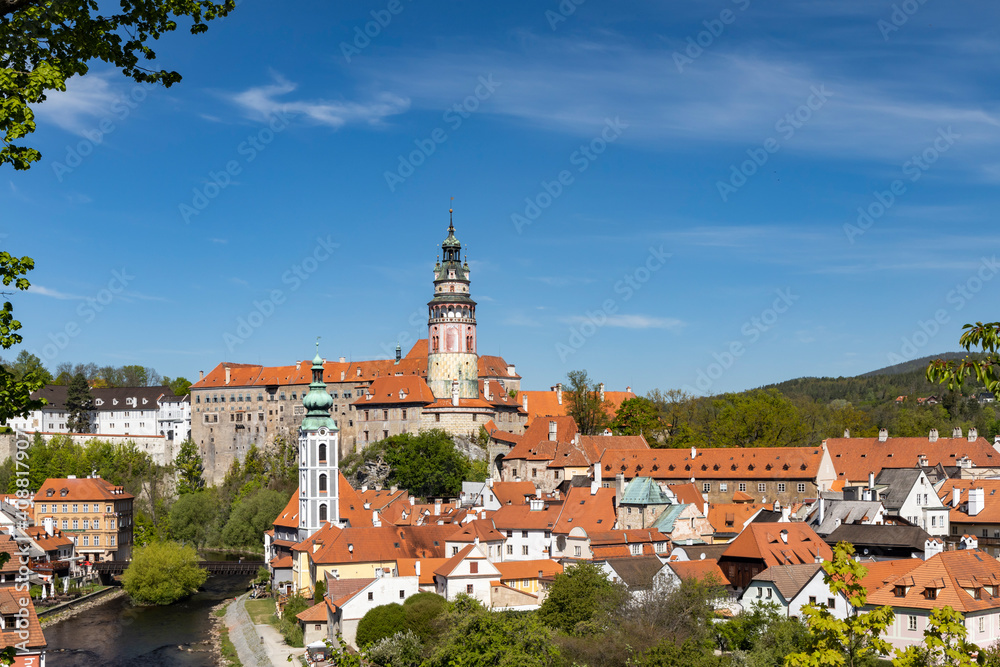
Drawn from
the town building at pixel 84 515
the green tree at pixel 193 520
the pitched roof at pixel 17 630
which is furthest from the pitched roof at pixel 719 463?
the pitched roof at pixel 17 630

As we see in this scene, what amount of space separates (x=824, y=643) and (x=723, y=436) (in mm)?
65158

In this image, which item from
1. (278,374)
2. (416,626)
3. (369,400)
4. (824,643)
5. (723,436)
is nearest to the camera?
(824,643)

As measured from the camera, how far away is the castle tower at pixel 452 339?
7988cm

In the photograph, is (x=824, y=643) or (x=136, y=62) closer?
(x=136, y=62)

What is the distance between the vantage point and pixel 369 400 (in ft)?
269

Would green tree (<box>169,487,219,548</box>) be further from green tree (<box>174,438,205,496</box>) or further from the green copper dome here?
the green copper dome

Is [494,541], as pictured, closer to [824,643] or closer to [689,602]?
[689,602]

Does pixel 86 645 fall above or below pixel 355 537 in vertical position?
below

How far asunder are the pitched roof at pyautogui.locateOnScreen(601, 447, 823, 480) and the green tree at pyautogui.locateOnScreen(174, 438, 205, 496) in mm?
41720

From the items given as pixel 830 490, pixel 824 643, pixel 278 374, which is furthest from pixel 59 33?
pixel 278 374

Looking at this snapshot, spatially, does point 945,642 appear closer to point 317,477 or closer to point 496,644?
point 496,644

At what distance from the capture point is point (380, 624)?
37.7 m

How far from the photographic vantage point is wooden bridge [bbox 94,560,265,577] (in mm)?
61938

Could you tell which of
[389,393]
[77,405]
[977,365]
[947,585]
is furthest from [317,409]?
[977,365]
